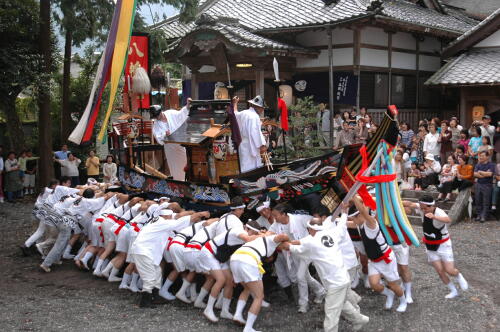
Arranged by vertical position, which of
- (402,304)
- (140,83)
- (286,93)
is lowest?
(402,304)

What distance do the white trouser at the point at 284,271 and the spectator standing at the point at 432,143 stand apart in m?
7.12

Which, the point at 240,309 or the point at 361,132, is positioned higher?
the point at 361,132

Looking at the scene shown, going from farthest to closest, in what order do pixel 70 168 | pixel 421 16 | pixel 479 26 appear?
pixel 421 16 < pixel 70 168 < pixel 479 26

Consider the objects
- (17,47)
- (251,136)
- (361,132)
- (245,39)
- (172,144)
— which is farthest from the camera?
(245,39)

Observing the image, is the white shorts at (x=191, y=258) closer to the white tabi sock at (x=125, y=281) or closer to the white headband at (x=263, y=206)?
the white headband at (x=263, y=206)

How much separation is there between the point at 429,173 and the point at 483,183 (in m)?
1.71

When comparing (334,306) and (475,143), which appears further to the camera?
(475,143)

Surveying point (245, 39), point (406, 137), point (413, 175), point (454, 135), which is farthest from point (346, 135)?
point (245, 39)

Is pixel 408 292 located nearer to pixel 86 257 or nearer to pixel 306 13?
pixel 86 257

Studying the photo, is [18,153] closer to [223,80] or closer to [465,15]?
[223,80]

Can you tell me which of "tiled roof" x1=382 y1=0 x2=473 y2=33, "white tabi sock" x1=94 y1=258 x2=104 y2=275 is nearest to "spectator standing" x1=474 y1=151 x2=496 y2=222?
"tiled roof" x1=382 y1=0 x2=473 y2=33

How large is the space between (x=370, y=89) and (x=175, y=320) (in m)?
11.8

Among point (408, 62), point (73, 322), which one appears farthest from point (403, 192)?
point (73, 322)

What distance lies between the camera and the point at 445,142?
13.6m
